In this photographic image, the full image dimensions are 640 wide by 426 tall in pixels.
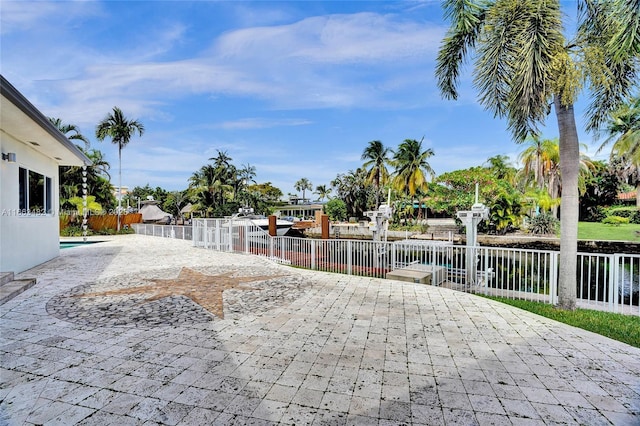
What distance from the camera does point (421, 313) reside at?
4676 mm

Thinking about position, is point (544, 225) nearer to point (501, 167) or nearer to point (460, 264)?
point (501, 167)

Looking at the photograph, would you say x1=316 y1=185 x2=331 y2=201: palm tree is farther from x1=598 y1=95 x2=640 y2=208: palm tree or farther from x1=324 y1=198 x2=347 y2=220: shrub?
x1=598 y1=95 x2=640 y2=208: palm tree

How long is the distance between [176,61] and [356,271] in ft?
37.7

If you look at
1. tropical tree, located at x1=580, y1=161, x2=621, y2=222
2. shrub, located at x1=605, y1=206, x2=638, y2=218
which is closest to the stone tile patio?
shrub, located at x1=605, y1=206, x2=638, y2=218

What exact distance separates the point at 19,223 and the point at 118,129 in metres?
19.0

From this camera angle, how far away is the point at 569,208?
5219 mm

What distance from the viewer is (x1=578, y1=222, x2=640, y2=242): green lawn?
67.4ft

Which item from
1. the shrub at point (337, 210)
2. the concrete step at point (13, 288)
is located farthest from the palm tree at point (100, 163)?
the concrete step at point (13, 288)

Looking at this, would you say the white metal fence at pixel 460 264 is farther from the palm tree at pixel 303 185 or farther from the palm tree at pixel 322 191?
the palm tree at pixel 303 185

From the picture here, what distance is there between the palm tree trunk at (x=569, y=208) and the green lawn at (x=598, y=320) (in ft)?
0.98

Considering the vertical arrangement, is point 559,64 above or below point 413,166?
below

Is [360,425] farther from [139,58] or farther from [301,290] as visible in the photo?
[139,58]

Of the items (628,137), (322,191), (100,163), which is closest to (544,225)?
(628,137)

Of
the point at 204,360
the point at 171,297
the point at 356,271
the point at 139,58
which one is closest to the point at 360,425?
the point at 204,360
